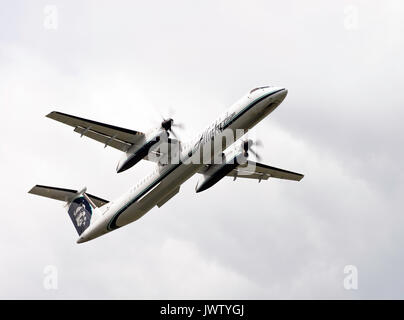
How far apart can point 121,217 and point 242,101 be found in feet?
29.0

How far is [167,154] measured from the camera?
36.4 m

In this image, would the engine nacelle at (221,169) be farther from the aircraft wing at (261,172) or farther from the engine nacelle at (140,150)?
the engine nacelle at (140,150)

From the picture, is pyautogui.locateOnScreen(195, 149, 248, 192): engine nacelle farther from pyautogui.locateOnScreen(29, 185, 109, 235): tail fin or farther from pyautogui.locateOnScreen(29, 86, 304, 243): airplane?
pyautogui.locateOnScreen(29, 185, 109, 235): tail fin

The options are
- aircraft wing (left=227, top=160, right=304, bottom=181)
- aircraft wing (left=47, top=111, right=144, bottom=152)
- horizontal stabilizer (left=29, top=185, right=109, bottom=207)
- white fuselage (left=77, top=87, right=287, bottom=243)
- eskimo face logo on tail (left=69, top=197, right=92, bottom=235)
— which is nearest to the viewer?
white fuselage (left=77, top=87, right=287, bottom=243)

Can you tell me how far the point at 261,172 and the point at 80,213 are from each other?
1012 centimetres

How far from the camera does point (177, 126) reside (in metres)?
36.7

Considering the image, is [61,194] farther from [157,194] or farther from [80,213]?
[157,194]

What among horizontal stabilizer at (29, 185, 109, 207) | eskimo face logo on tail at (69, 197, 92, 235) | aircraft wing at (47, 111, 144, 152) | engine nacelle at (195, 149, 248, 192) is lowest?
eskimo face logo on tail at (69, 197, 92, 235)

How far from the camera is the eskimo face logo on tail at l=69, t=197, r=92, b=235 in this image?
136 feet

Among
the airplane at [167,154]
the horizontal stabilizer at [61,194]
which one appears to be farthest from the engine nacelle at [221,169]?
the horizontal stabilizer at [61,194]

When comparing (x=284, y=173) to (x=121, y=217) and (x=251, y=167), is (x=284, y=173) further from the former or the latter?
(x=121, y=217)

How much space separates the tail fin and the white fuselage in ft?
4.09

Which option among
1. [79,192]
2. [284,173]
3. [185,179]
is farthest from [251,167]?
[79,192]

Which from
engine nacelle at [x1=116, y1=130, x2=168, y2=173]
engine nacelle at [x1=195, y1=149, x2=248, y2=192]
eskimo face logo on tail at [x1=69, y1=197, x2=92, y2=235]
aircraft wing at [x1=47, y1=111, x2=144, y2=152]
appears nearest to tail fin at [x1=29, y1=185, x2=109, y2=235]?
eskimo face logo on tail at [x1=69, y1=197, x2=92, y2=235]
